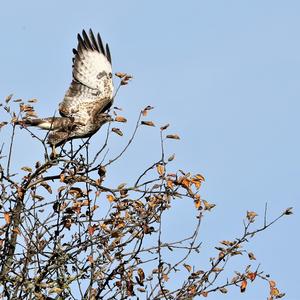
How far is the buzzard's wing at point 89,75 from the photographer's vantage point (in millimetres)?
11258

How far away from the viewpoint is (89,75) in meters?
11.6

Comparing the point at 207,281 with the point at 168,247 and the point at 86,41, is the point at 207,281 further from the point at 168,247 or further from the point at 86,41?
the point at 86,41

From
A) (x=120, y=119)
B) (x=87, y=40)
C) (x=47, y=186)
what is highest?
(x=87, y=40)

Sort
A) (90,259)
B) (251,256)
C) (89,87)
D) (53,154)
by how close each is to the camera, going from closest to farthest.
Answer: (90,259) → (251,256) → (53,154) → (89,87)

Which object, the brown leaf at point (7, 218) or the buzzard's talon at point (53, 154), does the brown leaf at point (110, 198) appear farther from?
the brown leaf at point (7, 218)

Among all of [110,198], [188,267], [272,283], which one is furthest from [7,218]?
[272,283]

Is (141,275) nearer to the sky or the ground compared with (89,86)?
nearer to the ground

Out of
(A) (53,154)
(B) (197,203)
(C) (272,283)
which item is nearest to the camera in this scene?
(B) (197,203)

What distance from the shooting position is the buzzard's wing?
36.9 feet

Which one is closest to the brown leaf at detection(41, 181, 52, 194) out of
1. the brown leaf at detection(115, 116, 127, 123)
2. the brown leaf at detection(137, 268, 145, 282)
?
the brown leaf at detection(115, 116, 127, 123)

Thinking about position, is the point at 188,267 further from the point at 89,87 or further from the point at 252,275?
the point at 89,87

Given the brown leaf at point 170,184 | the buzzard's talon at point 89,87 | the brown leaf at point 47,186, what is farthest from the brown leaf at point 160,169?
the buzzard's talon at point 89,87

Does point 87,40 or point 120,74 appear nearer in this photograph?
point 120,74

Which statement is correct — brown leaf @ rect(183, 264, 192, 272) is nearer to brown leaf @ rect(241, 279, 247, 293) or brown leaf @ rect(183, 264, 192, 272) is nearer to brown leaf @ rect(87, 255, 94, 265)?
brown leaf @ rect(241, 279, 247, 293)
